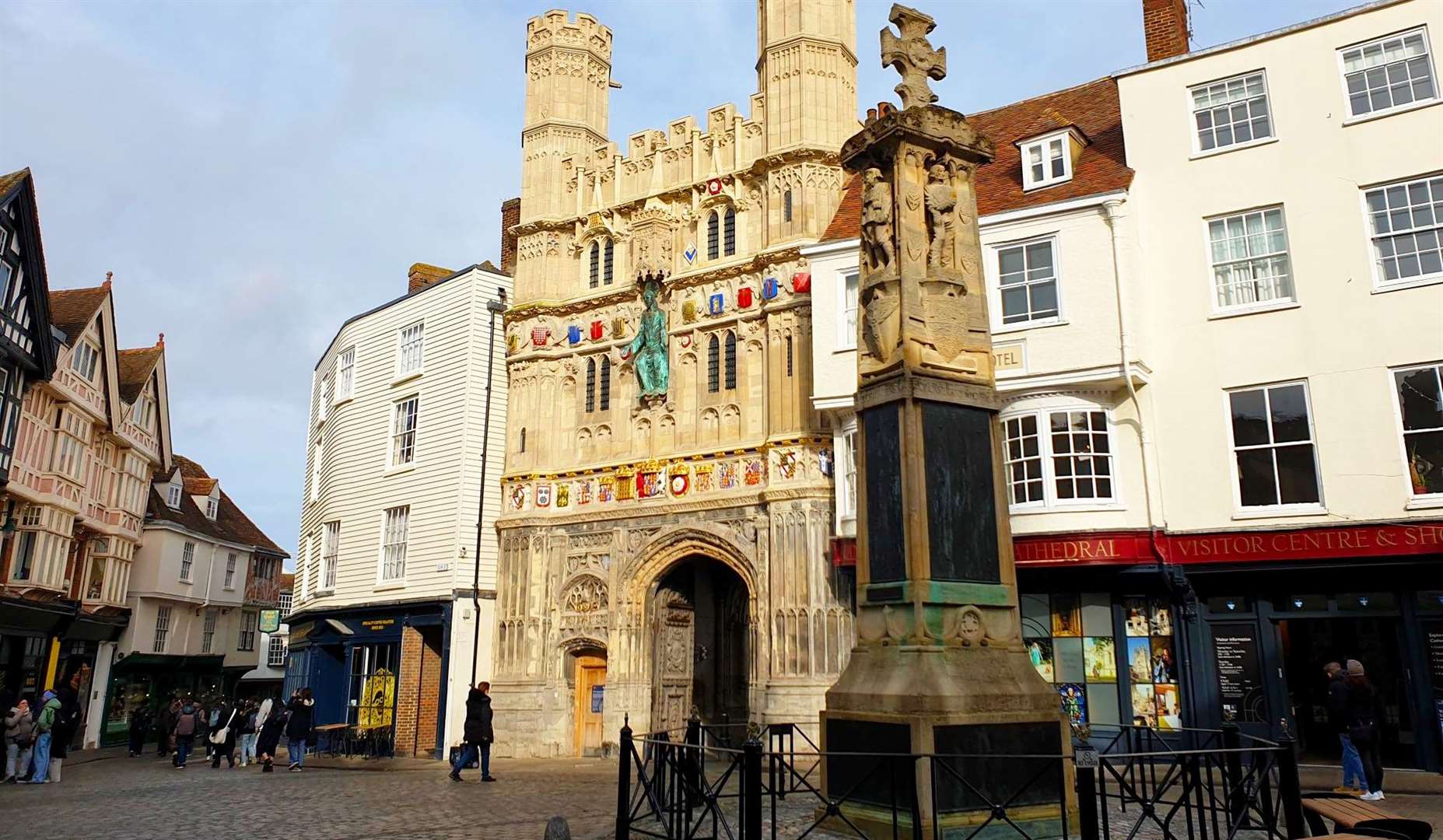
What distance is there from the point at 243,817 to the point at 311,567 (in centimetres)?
2054

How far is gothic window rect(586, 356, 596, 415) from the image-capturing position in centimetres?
2628

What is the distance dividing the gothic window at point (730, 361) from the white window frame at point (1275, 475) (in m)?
10.5

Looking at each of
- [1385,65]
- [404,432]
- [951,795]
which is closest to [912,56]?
[951,795]

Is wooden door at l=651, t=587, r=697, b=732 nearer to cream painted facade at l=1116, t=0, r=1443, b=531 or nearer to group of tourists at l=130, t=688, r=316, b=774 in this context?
group of tourists at l=130, t=688, r=316, b=774

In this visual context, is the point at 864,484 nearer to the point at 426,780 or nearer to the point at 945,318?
the point at 945,318

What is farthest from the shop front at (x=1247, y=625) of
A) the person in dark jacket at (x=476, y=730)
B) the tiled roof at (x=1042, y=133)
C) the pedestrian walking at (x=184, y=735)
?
the pedestrian walking at (x=184, y=735)

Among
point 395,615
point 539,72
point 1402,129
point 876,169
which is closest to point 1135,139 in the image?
point 1402,129

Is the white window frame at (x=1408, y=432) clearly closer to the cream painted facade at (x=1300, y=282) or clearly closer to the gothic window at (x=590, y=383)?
the cream painted facade at (x=1300, y=282)

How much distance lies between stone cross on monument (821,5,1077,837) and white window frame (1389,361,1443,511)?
897 cm

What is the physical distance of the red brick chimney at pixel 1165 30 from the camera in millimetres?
22578

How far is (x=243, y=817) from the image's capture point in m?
13.2

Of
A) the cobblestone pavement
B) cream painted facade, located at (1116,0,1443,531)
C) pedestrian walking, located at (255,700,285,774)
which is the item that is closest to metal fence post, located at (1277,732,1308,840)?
the cobblestone pavement

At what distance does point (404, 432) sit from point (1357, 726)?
23.3 meters

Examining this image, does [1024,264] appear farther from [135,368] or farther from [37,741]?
[135,368]
